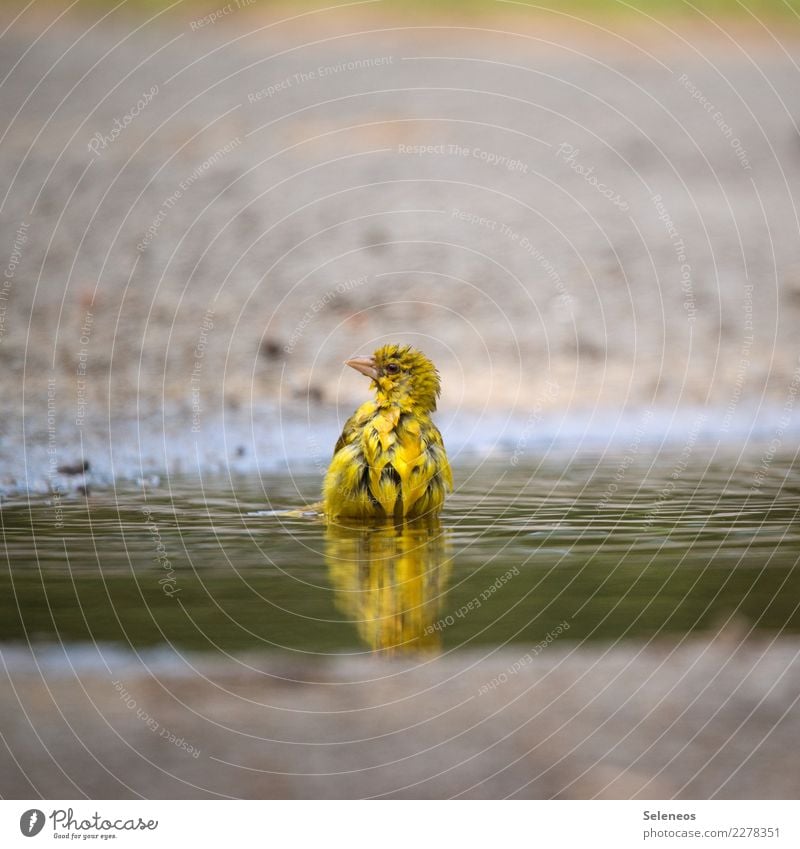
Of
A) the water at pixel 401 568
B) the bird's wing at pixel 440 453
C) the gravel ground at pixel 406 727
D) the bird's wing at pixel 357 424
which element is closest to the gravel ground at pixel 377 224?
the water at pixel 401 568

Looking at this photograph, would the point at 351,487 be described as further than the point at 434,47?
A: No

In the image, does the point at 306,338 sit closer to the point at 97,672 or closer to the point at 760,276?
the point at 760,276

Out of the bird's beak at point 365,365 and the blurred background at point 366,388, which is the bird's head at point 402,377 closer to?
the bird's beak at point 365,365

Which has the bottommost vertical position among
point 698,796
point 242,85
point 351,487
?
point 698,796

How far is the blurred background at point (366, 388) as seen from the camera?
348 cm

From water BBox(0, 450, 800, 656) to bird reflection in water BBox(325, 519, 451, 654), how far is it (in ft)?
0.04

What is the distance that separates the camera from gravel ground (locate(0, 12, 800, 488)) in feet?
29.6

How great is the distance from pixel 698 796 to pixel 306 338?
6736 mm

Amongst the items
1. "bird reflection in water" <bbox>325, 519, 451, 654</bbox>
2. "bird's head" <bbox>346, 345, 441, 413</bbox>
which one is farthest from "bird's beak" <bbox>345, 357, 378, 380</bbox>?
"bird reflection in water" <bbox>325, 519, 451, 654</bbox>

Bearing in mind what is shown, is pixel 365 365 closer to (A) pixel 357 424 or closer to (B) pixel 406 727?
(A) pixel 357 424

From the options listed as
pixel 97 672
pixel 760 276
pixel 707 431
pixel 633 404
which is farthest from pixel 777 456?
pixel 97 672

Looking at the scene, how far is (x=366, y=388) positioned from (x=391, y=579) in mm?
4313

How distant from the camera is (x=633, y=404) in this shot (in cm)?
920

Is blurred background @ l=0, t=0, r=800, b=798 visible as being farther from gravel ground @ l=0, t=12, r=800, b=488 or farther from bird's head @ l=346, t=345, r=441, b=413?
bird's head @ l=346, t=345, r=441, b=413
